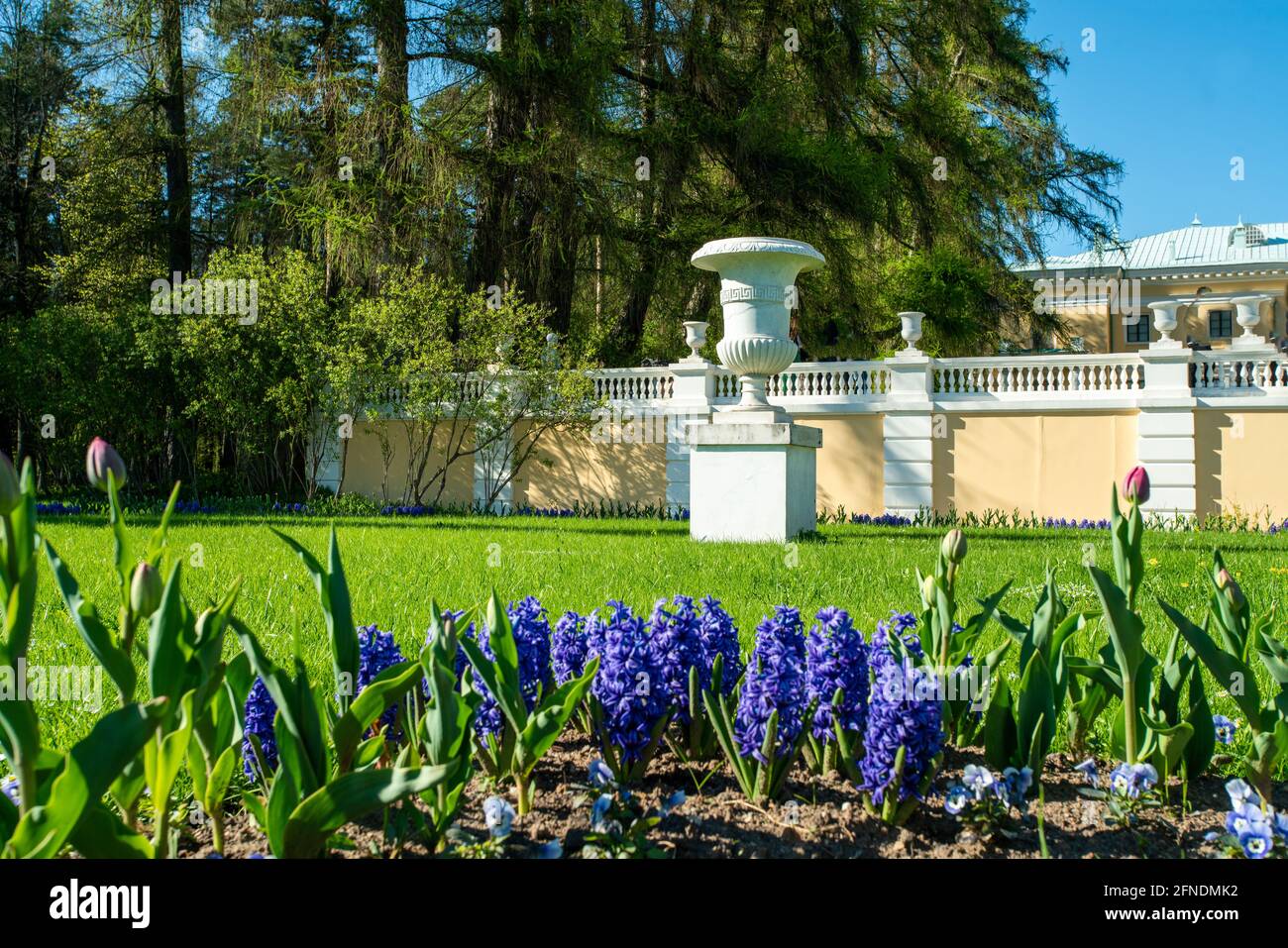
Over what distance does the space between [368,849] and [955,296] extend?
18432mm

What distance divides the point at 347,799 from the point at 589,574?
513 centimetres

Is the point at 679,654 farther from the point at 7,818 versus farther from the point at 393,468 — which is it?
the point at 393,468

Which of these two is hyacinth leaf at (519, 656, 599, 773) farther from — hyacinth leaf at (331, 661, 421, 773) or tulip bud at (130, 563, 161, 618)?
tulip bud at (130, 563, 161, 618)

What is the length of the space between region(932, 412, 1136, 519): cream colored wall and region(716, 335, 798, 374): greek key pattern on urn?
514cm

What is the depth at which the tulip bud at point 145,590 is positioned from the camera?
180 cm

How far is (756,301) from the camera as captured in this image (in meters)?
10.0

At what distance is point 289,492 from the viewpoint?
16703 mm

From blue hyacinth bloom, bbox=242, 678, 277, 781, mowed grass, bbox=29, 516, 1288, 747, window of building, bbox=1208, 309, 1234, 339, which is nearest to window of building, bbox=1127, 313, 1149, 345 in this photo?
window of building, bbox=1208, 309, 1234, 339

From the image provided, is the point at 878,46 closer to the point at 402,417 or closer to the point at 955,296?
the point at 955,296

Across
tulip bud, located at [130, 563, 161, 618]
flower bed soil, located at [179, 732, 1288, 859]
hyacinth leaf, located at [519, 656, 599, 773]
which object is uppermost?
tulip bud, located at [130, 563, 161, 618]

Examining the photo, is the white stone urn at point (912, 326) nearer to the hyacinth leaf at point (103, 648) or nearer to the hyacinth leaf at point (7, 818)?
the hyacinth leaf at point (103, 648)

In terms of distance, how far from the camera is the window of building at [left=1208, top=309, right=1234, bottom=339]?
117ft

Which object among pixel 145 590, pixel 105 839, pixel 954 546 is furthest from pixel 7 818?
pixel 954 546

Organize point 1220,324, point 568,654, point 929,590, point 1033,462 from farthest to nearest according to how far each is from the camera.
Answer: point 1220,324, point 1033,462, point 568,654, point 929,590
